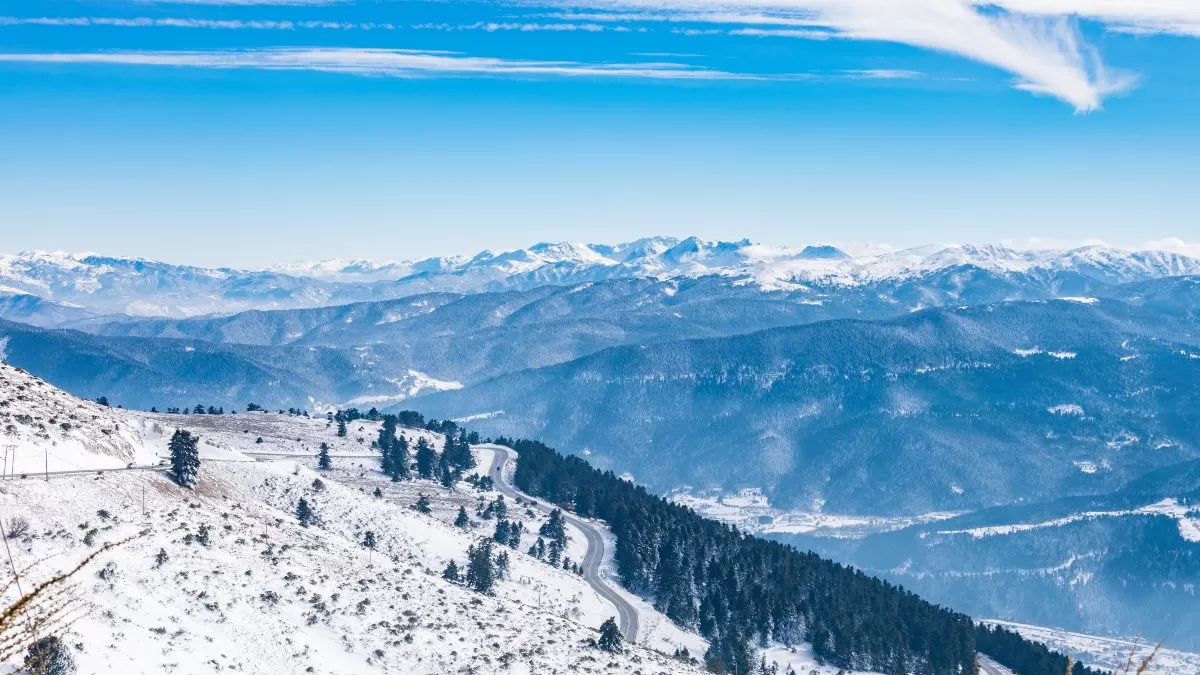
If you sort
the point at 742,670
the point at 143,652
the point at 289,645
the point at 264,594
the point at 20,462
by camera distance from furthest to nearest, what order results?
the point at 742,670 → the point at 20,462 → the point at 264,594 → the point at 289,645 → the point at 143,652

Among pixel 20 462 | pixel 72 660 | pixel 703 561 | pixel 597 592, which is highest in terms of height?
pixel 703 561

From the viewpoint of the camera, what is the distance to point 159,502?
100 meters

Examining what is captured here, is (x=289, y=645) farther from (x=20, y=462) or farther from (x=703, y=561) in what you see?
(x=703, y=561)

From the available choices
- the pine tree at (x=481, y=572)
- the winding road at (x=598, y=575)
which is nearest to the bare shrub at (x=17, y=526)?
the pine tree at (x=481, y=572)

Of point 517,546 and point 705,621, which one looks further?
point 517,546

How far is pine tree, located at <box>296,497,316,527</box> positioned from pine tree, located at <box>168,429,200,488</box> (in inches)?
764

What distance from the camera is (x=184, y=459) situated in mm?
110188

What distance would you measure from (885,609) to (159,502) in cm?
10770

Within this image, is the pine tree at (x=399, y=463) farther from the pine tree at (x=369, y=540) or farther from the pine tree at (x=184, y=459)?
the pine tree at (x=184, y=459)

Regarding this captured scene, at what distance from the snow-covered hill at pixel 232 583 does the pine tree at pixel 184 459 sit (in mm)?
1601

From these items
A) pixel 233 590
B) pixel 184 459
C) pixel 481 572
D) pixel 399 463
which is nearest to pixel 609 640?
pixel 481 572

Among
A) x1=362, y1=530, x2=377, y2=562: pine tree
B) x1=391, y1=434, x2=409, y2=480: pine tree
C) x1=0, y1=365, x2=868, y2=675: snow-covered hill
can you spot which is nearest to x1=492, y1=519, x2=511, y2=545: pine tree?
x1=0, y1=365, x2=868, y2=675: snow-covered hill

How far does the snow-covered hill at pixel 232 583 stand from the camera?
2985 inches

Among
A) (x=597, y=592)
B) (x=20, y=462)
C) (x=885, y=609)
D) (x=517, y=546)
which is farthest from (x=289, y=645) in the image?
(x=885, y=609)
